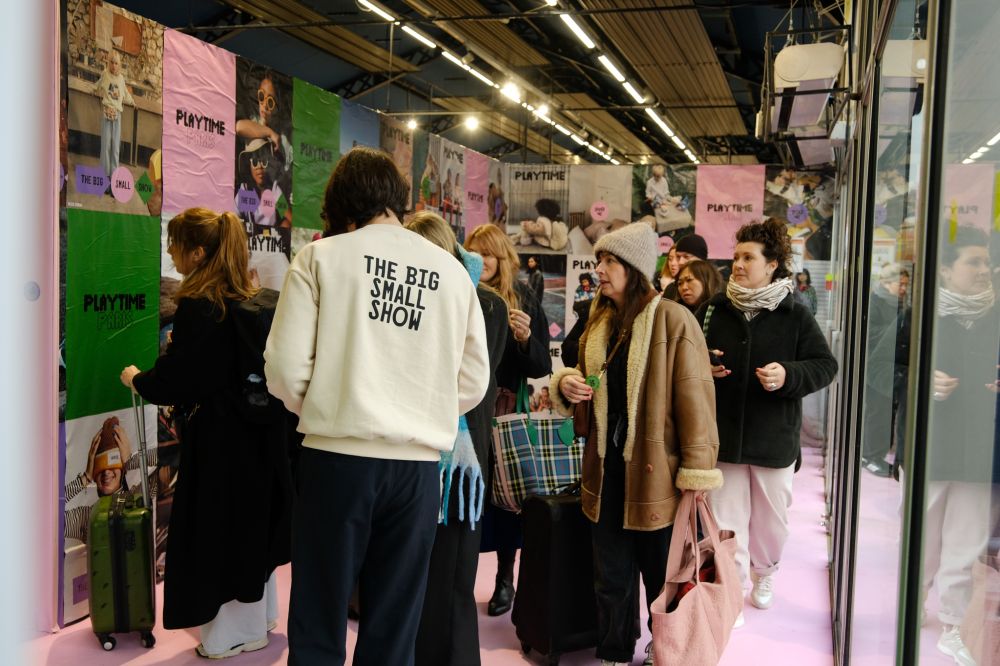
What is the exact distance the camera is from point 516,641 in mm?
3592

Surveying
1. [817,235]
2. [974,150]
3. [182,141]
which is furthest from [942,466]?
[817,235]

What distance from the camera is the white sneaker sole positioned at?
11.0ft

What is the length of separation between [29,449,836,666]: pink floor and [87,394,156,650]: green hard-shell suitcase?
0.35 ft

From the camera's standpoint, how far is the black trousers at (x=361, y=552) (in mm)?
2217

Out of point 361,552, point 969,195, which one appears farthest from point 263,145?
point 969,195

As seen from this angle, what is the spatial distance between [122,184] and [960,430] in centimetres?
373

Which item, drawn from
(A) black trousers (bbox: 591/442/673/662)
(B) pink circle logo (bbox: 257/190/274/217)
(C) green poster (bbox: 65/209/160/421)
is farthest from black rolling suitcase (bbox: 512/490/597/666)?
(B) pink circle logo (bbox: 257/190/274/217)

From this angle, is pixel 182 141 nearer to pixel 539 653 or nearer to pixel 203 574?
pixel 203 574

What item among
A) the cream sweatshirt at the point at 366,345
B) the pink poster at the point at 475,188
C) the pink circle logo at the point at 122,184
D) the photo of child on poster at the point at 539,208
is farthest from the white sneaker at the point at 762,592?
the photo of child on poster at the point at 539,208

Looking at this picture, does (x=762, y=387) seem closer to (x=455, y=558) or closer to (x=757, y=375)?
(x=757, y=375)

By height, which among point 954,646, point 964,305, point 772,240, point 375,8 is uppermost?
A: point 375,8

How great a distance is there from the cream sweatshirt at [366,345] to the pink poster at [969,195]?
1.34m

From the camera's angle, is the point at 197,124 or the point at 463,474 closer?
the point at 463,474

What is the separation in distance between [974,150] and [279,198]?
14.7 ft
